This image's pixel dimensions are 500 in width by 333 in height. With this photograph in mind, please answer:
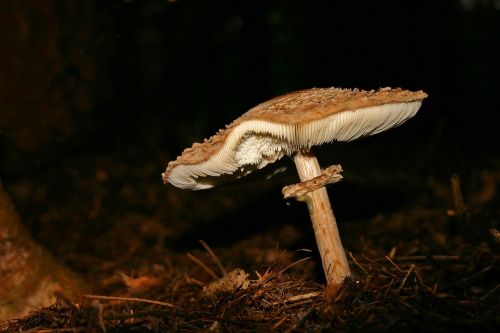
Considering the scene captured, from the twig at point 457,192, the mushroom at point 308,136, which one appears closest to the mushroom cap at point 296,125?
the mushroom at point 308,136

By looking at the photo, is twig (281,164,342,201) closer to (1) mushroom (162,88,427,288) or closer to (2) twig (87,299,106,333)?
(1) mushroom (162,88,427,288)

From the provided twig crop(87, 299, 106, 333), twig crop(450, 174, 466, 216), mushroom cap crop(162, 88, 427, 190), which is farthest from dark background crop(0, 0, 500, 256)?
twig crop(87, 299, 106, 333)

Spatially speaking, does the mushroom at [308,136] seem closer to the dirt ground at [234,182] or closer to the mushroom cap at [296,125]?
the mushroom cap at [296,125]

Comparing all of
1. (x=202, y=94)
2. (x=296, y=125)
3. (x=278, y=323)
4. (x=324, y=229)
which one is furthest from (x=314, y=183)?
(x=202, y=94)

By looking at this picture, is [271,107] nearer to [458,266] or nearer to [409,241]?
[458,266]

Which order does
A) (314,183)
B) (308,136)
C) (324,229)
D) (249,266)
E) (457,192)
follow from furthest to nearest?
(249,266), (457,192), (324,229), (314,183), (308,136)

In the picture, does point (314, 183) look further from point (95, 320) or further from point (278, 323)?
point (95, 320)

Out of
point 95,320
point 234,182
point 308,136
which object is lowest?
point 95,320

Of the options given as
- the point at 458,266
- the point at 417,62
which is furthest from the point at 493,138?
the point at 458,266

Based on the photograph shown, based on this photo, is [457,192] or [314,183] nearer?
[314,183]
